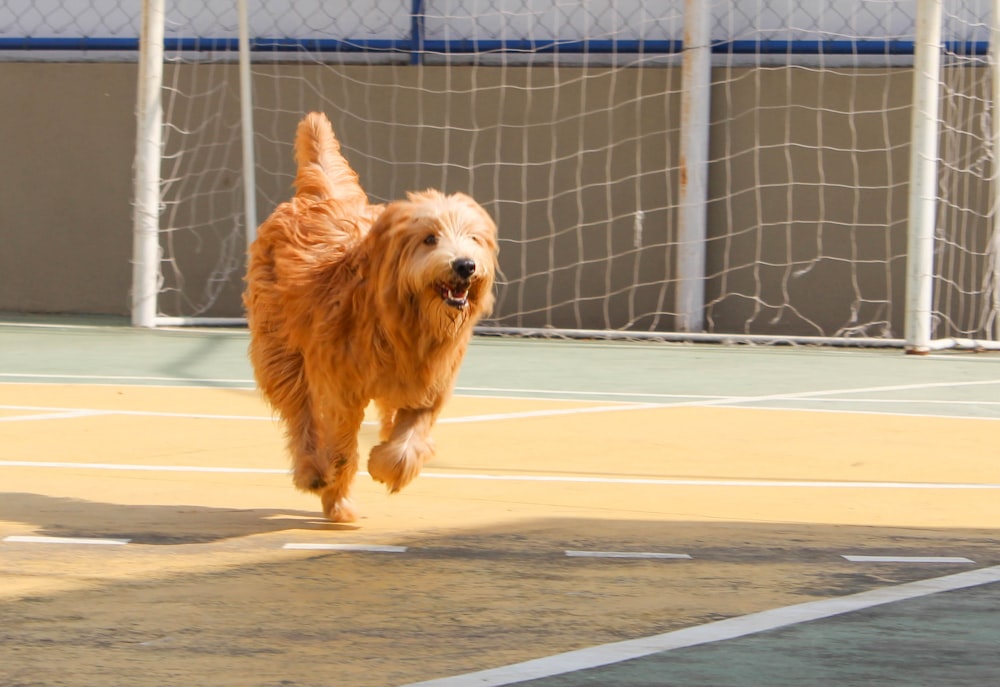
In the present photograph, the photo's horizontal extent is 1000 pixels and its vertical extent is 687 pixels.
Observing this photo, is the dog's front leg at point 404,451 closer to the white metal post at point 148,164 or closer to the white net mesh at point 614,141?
the white net mesh at point 614,141

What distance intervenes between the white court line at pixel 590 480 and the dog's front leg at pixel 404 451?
96 centimetres

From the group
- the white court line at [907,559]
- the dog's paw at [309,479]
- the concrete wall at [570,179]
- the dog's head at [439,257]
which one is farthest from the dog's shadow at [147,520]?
the concrete wall at [570,179]

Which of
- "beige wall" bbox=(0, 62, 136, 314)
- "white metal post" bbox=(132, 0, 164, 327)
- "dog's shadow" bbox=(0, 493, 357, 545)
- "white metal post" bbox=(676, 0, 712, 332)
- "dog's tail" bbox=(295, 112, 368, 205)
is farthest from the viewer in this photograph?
"beige wall" bbox=(0, 62, 136, 314)

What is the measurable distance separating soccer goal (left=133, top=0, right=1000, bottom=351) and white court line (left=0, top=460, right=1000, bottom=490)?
4.90 metres

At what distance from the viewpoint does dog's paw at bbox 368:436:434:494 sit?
16.2 ft

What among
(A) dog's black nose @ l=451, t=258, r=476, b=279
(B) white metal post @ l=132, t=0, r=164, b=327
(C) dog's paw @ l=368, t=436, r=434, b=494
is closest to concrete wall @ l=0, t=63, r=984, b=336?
(B) white metal post @ l=132, t=0, r=164, b=327

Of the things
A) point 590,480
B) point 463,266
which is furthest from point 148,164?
point 463,266

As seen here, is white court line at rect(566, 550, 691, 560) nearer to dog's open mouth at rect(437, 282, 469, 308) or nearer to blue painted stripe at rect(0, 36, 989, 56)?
dog's open mouth at rect(437, 282, 469, 308)

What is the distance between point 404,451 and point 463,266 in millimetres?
679

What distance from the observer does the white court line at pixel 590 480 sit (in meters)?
5.95

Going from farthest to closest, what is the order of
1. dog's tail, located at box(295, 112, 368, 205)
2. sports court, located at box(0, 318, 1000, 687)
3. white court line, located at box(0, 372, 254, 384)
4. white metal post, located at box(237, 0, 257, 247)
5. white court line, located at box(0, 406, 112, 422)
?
white metal post, located at box(237, 0, 257, 247)
white court line, located at box(0, 372, 254, 384)
white court line, located at box(0, 406, 112, 422)
dog's tail, located at box(295, 112, 368, 205)
sports court, located at box(0, 318, 1000, 687)

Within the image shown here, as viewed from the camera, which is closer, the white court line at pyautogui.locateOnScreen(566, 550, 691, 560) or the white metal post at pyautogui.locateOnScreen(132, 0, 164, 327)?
the white court line at pyautogui.locateOnScreen(566, 550, 691, 560)

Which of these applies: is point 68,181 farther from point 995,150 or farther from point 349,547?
point 349,547

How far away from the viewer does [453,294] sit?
15.6ft
